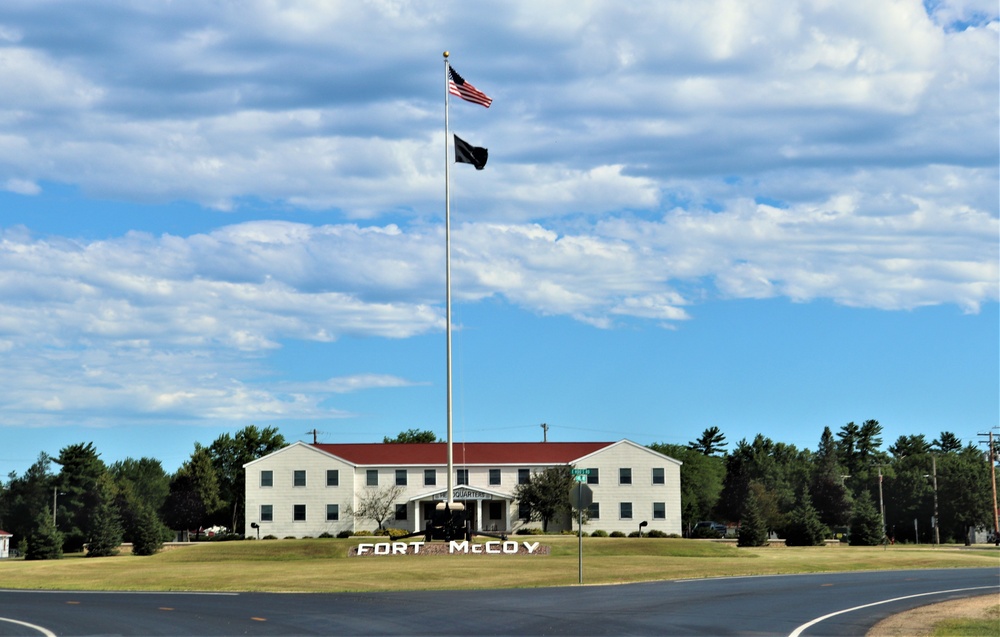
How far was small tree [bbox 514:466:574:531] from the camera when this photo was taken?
274ft

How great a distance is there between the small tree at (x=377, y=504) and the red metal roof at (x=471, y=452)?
→ 7.22 ft

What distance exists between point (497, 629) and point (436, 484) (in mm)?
68965

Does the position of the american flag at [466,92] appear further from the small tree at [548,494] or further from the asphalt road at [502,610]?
the small tree at [548,494]

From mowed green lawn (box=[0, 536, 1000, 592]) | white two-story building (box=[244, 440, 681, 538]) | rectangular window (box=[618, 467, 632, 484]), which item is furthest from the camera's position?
rectangular window (box=[618, 467, 632, 484])

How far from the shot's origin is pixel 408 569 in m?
40.2

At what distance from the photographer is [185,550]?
62219 millimetres

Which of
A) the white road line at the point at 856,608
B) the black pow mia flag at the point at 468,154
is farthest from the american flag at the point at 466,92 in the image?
the white road line at the point at 856,608

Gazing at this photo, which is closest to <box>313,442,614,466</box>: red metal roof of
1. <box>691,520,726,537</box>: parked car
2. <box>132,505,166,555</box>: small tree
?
<box>691,520,726,537</box>: parked car

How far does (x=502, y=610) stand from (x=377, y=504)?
6413 centimetres

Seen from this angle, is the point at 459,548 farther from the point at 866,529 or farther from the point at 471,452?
the point at 471,452

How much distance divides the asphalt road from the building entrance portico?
51.7 meters

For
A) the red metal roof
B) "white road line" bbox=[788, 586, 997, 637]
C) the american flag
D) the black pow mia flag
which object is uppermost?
the american flag

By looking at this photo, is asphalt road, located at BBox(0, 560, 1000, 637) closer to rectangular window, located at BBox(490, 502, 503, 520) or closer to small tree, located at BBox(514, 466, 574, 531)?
small tree, located at BBox(514, 466, 574, 531)

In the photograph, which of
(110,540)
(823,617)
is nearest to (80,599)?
(823,617)
